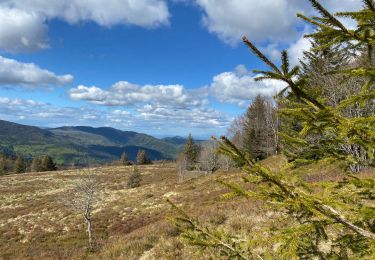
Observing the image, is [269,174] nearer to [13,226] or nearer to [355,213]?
[355,213]

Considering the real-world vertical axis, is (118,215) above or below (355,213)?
below

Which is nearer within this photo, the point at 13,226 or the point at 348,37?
the point at 348,37

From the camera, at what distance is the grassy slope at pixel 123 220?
1327 centimetres

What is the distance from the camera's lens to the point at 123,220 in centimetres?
3259

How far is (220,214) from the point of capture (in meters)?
15.9

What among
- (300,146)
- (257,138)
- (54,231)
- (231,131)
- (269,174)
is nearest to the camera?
(269,174)

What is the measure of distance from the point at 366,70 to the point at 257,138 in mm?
56532

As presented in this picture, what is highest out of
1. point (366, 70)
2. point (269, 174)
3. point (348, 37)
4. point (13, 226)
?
point (348, 37)

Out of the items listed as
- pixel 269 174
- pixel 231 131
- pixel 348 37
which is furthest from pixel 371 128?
pixel 231 131

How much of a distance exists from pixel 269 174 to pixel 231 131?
72.7 meters

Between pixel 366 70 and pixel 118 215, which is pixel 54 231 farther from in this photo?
pixel 366 70

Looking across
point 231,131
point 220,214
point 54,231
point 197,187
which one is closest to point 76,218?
point 54,231

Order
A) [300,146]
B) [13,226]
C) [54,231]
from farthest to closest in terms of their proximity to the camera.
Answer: [13,226], [54,231], [300,146]

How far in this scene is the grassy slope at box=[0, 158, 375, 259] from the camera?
13273 mm
